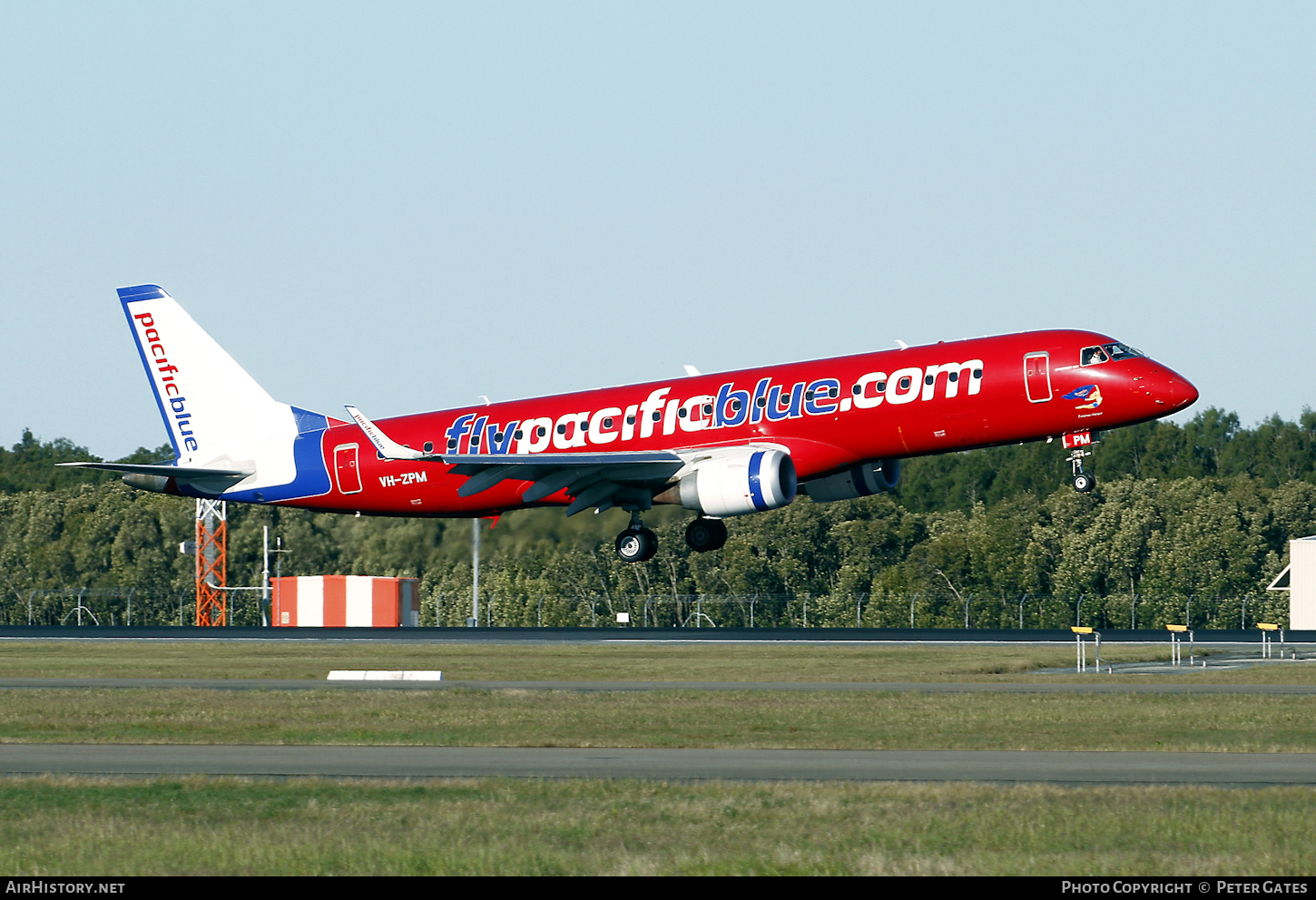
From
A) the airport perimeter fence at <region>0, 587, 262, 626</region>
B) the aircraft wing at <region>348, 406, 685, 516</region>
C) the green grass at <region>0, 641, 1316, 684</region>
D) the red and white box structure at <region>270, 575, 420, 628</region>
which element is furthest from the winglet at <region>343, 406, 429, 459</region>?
the airport perimeter fence at <region>0, 587, 262, 626</region>

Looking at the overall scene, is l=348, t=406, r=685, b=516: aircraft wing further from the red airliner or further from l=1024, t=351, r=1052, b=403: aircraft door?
l=1024, t=351, r=1052, b=403: aircraft door

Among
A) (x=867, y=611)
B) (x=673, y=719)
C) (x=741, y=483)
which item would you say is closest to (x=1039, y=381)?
(x=741, y=483)

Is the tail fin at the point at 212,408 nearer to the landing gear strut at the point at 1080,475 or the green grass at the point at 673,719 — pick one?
the green grass at the point at 673,719

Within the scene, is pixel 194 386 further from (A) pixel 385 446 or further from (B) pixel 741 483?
(B) pixel 741 483

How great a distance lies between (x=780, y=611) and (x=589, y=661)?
32.9 metres

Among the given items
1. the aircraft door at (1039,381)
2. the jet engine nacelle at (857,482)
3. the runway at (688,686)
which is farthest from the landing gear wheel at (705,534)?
the aircraft door at (1039,381)

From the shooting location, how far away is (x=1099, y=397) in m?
39.5

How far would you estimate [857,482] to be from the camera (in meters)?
44.2

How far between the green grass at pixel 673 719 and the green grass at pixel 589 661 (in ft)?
19.7

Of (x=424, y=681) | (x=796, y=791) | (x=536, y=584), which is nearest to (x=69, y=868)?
(x=796, y=791)

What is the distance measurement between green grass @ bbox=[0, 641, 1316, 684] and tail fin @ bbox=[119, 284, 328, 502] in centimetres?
570

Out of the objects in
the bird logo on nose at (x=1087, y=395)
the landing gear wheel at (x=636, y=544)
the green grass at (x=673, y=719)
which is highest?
the bird logo on nose at (x=1087, y=395)

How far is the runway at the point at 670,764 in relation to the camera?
818 inches

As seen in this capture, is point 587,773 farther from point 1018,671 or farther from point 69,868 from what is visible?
point 1018,671
